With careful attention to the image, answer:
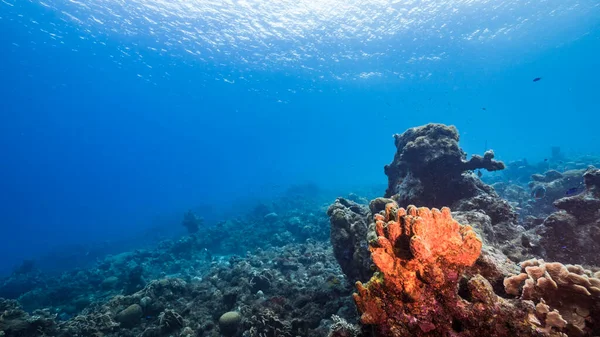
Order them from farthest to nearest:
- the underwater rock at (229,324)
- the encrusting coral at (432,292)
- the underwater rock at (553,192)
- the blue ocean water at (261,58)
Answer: the blue ocean water at (261,58) → the underwater rock at (553,192) → the underwater rock at (229,324) → the encrusting coral at (432,292)

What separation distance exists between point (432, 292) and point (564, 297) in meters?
1.52

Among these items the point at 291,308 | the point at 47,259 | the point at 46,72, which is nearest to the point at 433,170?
the point at 291,308

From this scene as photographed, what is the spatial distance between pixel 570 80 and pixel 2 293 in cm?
12205

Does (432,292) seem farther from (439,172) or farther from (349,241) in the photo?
(439,172)

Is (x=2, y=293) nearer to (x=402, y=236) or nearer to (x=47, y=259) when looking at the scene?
(x=47, y=259)

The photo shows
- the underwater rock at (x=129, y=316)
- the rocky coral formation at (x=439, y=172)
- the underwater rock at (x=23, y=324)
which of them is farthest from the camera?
the rocky coral formation at (x=439, y=172)

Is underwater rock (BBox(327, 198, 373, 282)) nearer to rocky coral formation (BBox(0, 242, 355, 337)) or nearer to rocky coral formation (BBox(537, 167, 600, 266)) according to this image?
rocky coral formation (BBox(0, 242, 355, 337))

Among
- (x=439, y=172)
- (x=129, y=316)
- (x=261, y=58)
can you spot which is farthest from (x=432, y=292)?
(x=261, y=58)

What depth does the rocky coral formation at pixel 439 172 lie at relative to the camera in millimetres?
8492

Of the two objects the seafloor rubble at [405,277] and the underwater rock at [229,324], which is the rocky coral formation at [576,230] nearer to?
the seafloor rubble at [405,277]

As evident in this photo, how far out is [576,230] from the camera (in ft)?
20.1

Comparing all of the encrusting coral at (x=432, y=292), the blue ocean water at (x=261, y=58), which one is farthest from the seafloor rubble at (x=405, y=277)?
the blue ocean water at (x=261, y=58)

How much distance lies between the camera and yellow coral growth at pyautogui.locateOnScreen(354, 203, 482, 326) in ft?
8.36

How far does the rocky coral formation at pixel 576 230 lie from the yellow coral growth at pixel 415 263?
5.50m
